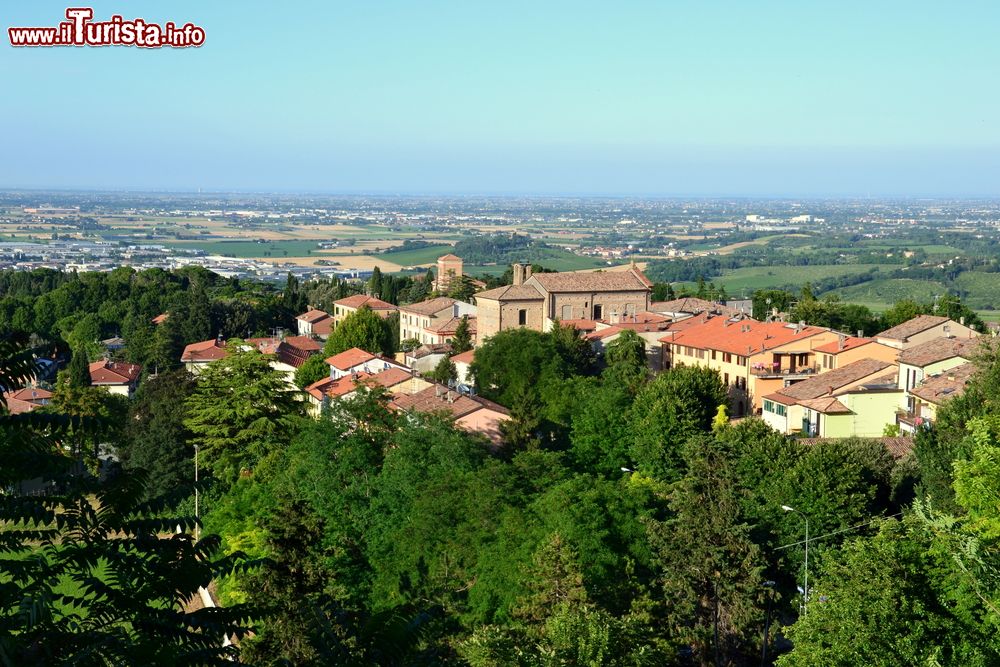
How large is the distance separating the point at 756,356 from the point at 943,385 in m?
8.59

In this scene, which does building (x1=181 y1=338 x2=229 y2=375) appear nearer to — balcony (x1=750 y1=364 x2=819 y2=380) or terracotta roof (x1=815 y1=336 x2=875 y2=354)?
balcony (x1=750 y1=364 x2=819 y2=380)

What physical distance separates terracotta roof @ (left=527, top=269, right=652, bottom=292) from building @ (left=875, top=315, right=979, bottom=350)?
17228mm

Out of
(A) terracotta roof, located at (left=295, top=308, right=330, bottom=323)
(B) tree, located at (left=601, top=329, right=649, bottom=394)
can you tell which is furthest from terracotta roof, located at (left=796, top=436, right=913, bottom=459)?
(A) terracotta roof, located at (left=295, top=308, right=330, bottom=323)

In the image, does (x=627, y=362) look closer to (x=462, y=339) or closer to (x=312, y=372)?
(x=462, y=339)

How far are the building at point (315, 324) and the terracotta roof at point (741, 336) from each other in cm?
3064

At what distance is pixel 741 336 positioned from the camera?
140 feet

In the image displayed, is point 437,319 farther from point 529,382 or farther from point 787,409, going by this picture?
point 787,409

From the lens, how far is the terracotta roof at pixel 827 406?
33781mm

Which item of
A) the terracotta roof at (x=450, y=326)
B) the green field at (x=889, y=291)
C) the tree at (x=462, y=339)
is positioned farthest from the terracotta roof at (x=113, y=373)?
the green field at (x=889, y=291)

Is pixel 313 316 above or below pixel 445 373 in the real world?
below

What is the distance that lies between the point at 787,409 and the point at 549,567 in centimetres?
1817

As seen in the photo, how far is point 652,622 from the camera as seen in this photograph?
2061cm

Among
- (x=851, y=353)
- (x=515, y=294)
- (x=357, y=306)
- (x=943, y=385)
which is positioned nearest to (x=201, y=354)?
(x=357, y=306)

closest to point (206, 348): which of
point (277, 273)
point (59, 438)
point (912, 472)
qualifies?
point (912, 472)
